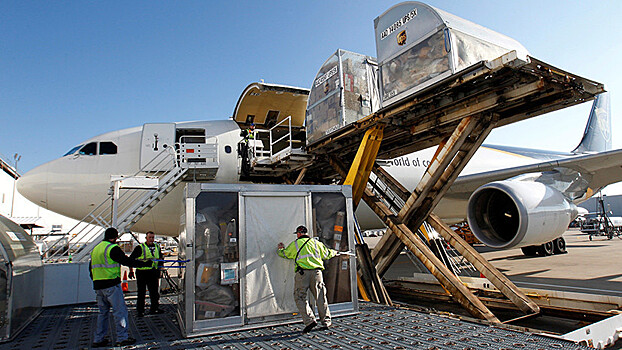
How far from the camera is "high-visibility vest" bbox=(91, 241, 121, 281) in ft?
14.6

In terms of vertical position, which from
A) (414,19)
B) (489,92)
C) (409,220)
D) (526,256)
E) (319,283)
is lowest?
(526,256)

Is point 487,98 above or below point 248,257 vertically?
above

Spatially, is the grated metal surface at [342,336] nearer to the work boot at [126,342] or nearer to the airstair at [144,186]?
the work boot at [126,342]

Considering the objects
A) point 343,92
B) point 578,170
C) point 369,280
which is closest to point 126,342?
point 369,280

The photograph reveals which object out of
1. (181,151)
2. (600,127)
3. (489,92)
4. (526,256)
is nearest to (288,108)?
(181,151)

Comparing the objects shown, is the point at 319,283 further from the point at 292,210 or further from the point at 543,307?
the point at 543,307

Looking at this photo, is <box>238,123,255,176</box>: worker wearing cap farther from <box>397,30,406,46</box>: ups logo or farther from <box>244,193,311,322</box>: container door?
<box>397,30,406,46</box>: ups logo

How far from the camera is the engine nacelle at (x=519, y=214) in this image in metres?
6.24

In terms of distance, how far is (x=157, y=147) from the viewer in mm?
9992

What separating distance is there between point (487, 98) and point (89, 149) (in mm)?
9558

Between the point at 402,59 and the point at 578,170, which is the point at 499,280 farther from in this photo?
the point at 578,170

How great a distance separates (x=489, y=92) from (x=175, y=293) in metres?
7.38

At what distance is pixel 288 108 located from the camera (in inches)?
460

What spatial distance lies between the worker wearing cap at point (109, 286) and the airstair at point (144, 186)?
3737 millimetres
